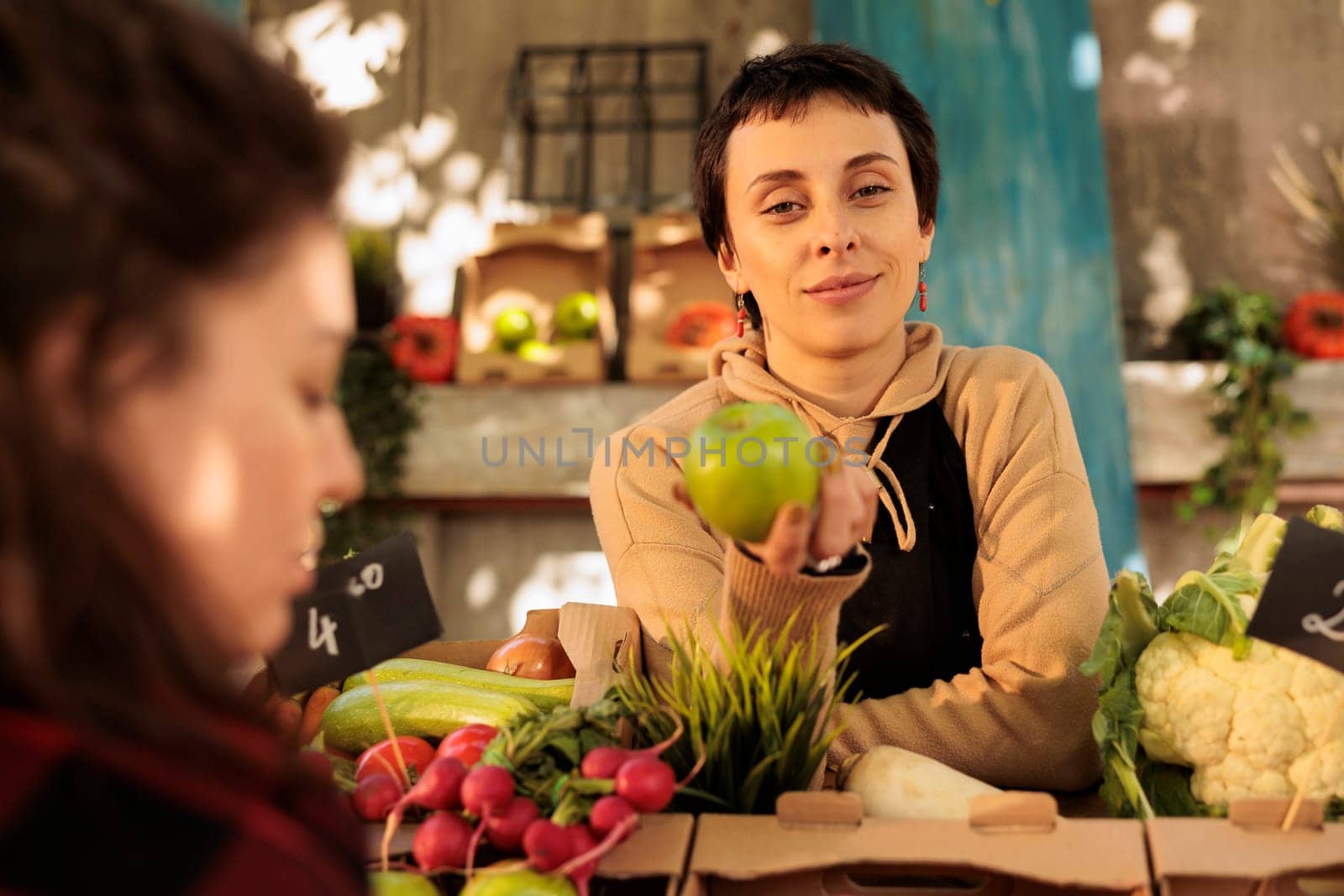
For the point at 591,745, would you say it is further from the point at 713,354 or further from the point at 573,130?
the point at 573,130

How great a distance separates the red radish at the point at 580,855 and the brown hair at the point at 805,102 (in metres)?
0.99

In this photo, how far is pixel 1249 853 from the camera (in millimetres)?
842

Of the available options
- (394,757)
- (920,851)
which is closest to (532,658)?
(394,757)

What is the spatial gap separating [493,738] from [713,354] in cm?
80

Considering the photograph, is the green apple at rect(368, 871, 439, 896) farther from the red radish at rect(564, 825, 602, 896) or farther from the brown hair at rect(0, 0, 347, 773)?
the brown hair at rect(0, 0, 347, 773)

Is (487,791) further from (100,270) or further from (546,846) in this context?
(100,270)

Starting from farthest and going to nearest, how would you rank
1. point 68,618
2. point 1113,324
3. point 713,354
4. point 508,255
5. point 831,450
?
point 508,255
point 1113,324
point 713,354
point 831,450
point 68,618

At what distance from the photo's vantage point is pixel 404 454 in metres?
3.74

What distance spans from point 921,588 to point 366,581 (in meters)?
0.72

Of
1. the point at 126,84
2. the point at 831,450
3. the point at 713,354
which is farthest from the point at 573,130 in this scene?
the point at 126,84

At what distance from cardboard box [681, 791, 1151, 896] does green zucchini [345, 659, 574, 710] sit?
0.48m

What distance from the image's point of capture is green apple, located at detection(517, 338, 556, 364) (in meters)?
3.75

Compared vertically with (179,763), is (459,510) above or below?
below

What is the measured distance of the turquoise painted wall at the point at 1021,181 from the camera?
3.52 metres
